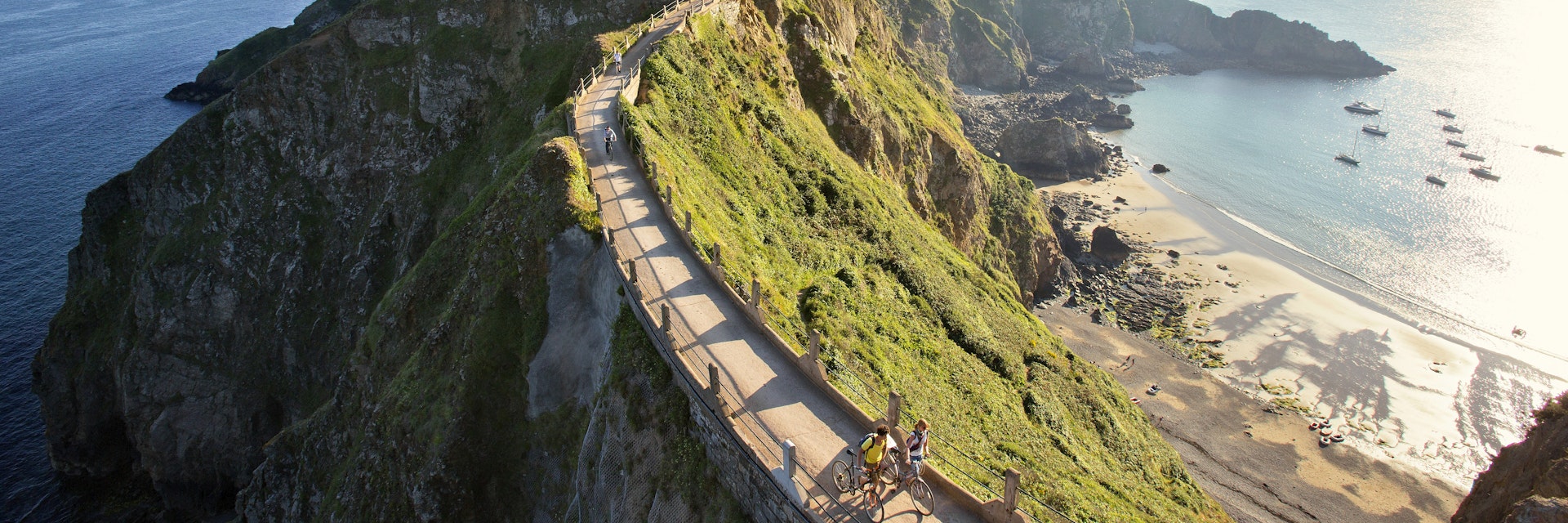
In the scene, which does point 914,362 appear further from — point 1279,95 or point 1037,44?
point 1037,44

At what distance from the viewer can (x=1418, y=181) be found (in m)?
107

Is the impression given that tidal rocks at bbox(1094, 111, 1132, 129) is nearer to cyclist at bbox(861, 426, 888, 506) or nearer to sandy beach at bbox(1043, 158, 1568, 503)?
sandy beach at bbox(1043, 158, 1568, 503)

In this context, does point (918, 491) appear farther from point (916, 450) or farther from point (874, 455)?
point (874, 455)

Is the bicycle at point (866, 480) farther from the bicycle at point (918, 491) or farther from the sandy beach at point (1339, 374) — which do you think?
the sandy beach at point (1339, 374)

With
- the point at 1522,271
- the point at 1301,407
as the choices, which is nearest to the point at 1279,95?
the point at 1522,271

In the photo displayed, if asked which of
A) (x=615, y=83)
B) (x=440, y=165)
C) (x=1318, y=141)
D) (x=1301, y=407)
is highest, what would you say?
(x=615, y=83)

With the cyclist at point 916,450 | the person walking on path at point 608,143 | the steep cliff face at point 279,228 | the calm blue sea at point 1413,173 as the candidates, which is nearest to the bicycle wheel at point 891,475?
the cyclist at point 916,450

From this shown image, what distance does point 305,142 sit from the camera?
60.5 metres

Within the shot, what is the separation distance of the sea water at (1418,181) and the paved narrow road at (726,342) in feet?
171

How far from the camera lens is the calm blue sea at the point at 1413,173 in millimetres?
77250

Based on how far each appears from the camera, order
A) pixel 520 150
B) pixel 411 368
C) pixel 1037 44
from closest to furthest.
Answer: pixel 411 368 < pixel 520 150 < pixel 1037 44

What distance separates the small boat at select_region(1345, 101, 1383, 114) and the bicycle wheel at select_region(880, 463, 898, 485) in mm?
157202

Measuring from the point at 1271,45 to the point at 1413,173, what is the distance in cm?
8035

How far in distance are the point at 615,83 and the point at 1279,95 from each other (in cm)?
15256
